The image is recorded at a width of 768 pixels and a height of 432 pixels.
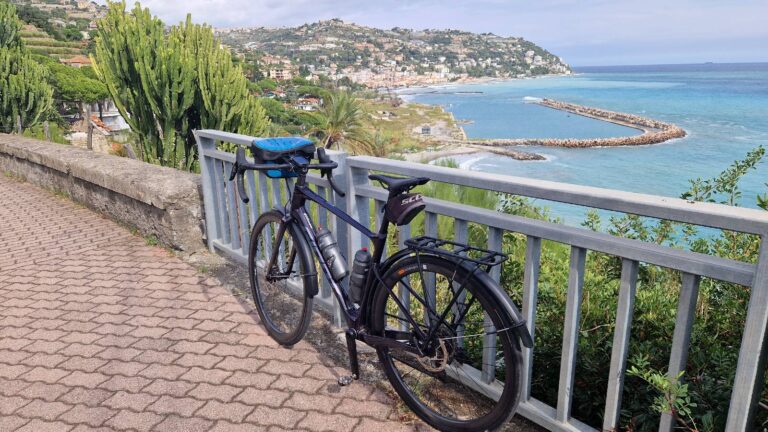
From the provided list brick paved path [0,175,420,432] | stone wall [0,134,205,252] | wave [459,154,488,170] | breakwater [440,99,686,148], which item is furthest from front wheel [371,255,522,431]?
breakwater [440,99,686,148]

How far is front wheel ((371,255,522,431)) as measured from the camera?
2.13m

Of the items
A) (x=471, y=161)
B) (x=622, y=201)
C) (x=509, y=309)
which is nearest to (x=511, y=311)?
(x=509, y=309)

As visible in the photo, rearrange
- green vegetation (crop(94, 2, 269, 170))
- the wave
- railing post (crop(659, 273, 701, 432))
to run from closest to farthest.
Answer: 1. railing post (crop(659, 273, 701, 432))
2. green vegetation (crop(94, 2, 269, 170))
3. the wave

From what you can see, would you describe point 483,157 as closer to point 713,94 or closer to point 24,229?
point 24,229

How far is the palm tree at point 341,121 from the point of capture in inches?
1061

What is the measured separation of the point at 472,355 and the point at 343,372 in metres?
0.72

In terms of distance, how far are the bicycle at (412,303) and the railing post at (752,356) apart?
661mm

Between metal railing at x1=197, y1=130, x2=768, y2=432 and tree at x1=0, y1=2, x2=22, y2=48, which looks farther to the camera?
tree at x1=0, y1=2, x2=22, y2=48

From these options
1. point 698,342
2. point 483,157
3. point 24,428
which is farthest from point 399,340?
point 483,157

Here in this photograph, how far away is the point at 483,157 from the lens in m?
61.9

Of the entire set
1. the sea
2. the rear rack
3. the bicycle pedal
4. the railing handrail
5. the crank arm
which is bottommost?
the sea

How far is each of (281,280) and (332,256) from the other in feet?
2.61

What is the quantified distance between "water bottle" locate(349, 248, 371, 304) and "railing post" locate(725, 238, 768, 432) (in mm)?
1491

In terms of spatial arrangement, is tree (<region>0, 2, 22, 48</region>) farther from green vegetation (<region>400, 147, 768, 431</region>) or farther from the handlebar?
green vegetation (<region>400, 147, 768, 431</region>)
